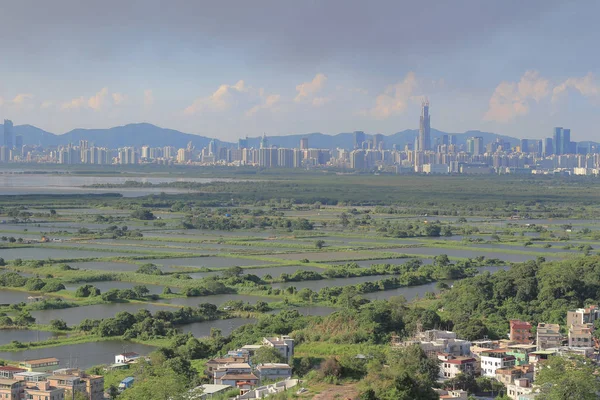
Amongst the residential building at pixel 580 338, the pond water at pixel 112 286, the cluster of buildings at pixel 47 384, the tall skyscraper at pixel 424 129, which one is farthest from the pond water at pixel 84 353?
the tall skyscraper at pixel 424 129

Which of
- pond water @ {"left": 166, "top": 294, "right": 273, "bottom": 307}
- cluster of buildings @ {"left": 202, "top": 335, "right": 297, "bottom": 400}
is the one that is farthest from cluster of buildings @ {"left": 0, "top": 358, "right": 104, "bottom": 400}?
pond water @ {"left": 166, "top": 294, "right": 273, "bottom": 307}

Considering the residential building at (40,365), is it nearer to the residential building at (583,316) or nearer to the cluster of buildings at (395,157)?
the residential building at (583,316)

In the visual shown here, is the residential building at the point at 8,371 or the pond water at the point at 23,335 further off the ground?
the residential building at the point at 8,371

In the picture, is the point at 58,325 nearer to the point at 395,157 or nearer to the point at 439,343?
the point at 439,343

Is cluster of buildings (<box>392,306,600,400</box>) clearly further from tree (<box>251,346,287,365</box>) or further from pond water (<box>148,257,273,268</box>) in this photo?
pond water (<box>148,257,273,268</box>)

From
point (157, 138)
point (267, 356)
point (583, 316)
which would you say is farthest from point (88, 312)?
point (157, 138)

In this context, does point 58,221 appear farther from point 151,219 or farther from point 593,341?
point 593,341

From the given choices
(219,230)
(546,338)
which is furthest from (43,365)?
(219,230)
